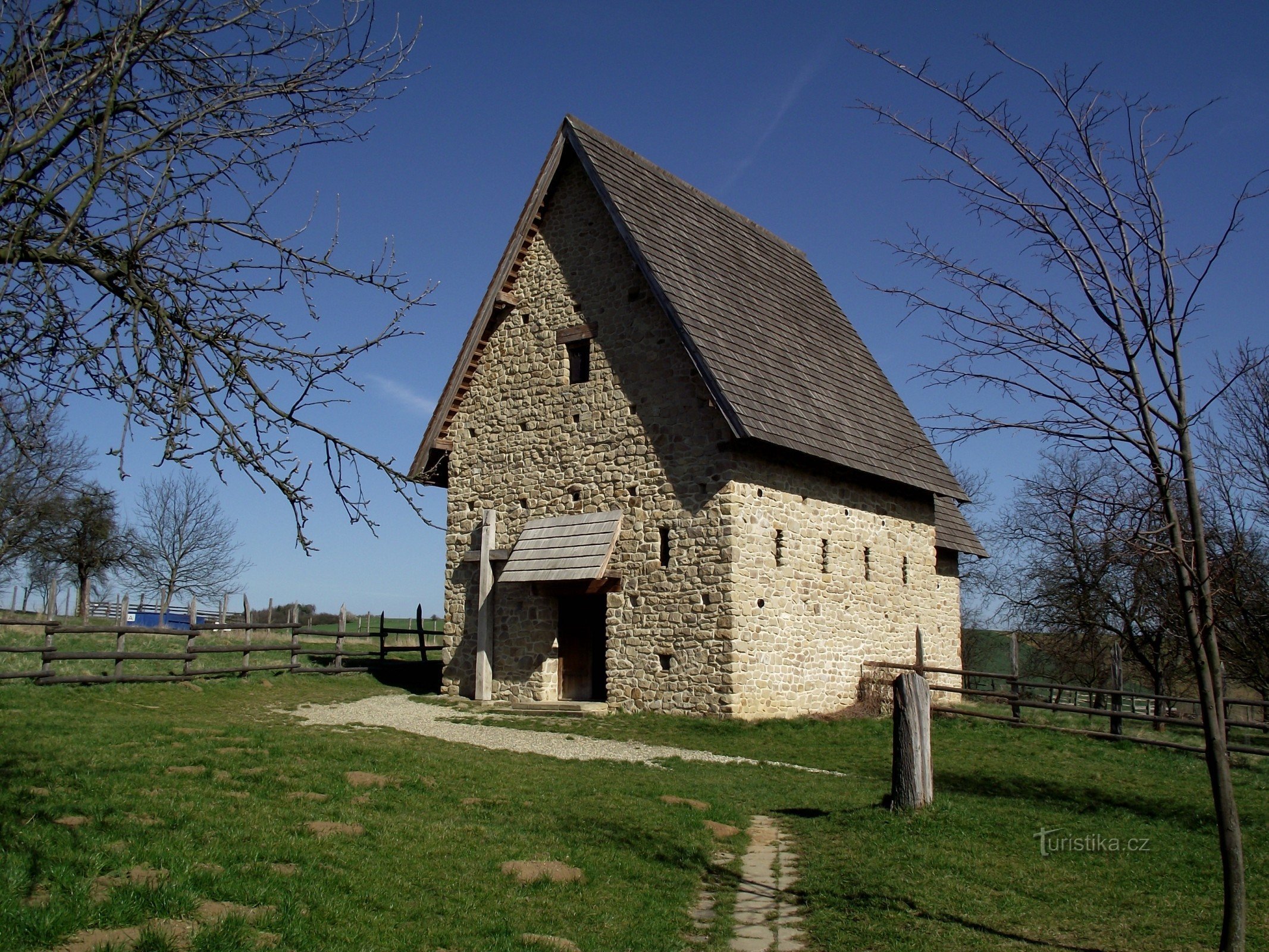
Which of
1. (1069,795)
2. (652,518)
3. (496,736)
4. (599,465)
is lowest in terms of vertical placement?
(1069,795)

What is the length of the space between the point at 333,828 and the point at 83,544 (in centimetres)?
3957

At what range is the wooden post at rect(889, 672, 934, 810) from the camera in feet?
33.1

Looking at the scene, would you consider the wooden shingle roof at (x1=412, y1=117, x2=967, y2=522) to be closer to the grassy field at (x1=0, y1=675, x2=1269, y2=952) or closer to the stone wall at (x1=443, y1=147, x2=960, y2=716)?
the stone wall at (x1=443, y1=147, x2=960, y2=716)

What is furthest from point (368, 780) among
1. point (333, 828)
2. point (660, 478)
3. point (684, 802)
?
point (660, 478)

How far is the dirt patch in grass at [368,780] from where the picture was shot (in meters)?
9.71

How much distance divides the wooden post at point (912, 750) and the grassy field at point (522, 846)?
255 mm

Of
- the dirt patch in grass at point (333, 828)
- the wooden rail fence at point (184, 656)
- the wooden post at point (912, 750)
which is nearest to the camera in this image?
the dirt patch in grass at point (333, 828)

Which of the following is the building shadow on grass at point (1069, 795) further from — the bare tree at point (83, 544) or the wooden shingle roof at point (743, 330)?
the bare tree at point (83, 544)

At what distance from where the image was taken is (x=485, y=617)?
20.6 meters

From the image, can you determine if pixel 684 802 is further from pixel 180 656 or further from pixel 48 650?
pixel 180 656

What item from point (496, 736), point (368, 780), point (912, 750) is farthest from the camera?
point (496, 736)

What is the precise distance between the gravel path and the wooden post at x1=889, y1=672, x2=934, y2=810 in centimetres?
356

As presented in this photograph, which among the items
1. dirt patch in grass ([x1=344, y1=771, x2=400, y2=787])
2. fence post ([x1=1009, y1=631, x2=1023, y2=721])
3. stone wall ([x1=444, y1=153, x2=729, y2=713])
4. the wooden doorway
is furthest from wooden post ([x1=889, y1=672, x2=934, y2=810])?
the wooden doorway

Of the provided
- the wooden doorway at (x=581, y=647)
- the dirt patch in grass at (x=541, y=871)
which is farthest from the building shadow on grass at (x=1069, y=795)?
the wooden doorway at (x=581, y=647)
